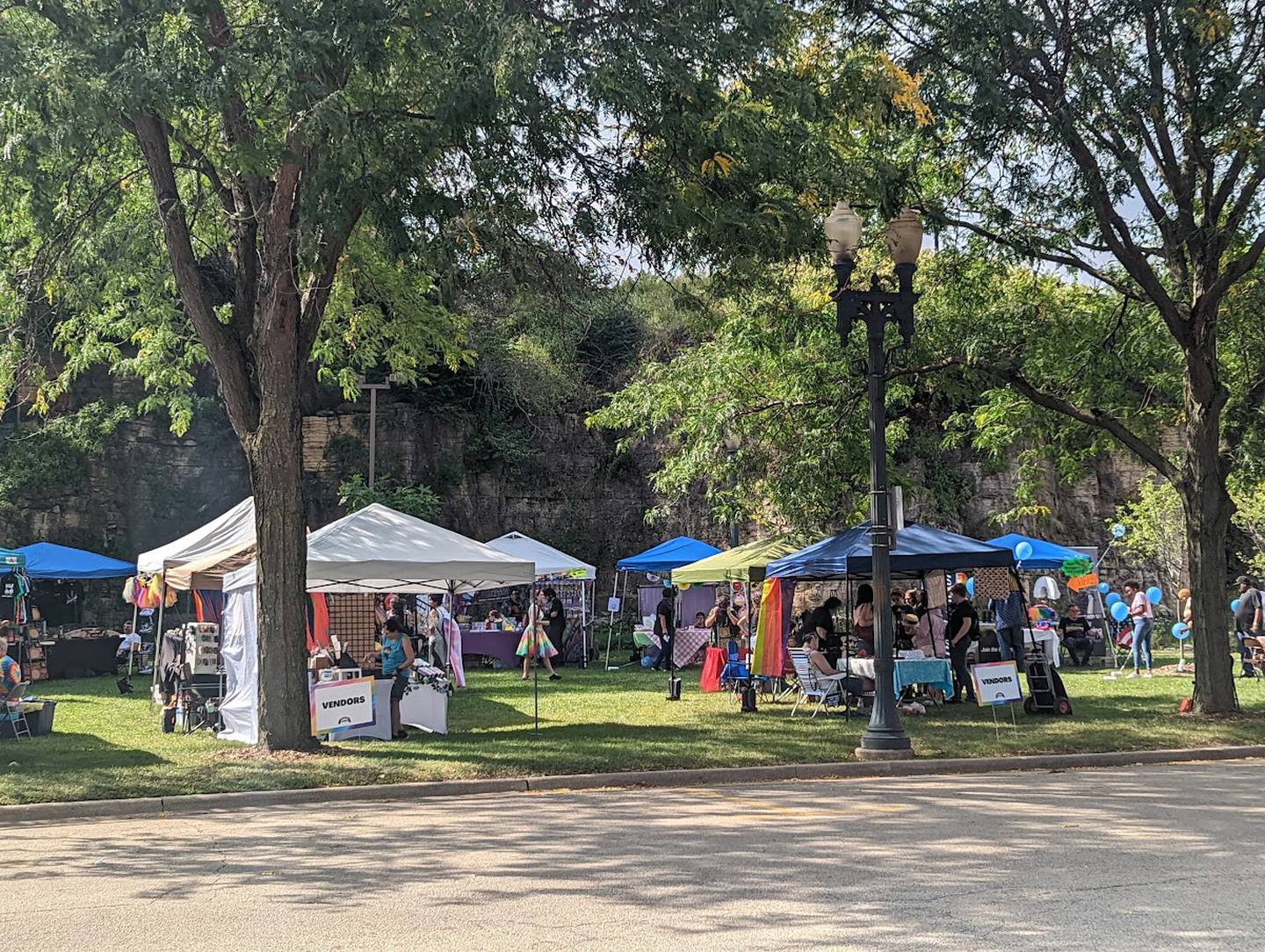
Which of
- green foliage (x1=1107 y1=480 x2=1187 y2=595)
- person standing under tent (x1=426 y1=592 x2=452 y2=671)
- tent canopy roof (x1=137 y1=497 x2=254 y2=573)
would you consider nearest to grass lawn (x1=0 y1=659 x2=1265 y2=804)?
tent canopy roof (x1=137 y1=497 x2=254 y2=573)

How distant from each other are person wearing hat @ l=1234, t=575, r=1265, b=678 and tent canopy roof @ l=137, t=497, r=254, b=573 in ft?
54.2

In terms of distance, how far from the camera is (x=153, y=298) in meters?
18.4

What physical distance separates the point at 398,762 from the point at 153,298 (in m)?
9.08

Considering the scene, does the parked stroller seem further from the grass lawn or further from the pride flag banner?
the pride flag banner

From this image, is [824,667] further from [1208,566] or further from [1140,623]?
[1140,623]

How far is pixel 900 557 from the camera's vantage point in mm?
17000

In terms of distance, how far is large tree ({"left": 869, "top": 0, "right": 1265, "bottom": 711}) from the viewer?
1499 centimetres

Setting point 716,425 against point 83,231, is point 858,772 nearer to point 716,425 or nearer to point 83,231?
point 716,425

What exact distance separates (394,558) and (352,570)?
1.67ft

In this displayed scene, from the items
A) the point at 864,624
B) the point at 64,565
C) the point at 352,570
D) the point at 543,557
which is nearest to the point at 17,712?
the point at 352,570

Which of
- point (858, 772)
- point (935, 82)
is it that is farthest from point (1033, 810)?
point (935, 82)

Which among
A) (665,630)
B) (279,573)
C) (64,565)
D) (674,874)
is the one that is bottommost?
(674,874)

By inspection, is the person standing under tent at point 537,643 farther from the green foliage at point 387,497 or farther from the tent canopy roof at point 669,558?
the green foliage at point 387,497

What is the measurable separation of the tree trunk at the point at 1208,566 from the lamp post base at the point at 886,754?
5080 mm
